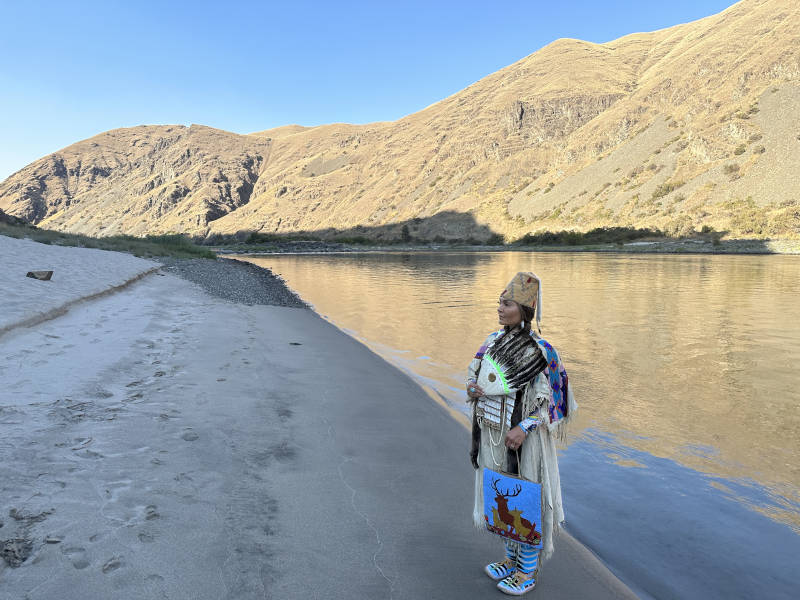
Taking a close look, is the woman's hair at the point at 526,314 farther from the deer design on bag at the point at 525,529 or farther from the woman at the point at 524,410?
the deer design on bag at the point at 525,529

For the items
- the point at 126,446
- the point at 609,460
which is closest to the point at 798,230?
the point at 609,460

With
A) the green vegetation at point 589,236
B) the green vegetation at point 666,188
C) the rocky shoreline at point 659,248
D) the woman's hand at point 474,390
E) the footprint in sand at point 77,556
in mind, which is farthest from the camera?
the green vegetation at point 666,188

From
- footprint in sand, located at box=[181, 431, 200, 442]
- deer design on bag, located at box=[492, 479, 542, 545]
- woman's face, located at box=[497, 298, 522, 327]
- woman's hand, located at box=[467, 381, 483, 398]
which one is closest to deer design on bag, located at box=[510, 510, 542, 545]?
deer design on bag, located at box=[492, 479, 542, 545]

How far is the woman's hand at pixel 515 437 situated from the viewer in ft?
9.60

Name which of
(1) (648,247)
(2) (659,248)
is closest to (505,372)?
(2) (659,248)

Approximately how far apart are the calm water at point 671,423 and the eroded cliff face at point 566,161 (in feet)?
191

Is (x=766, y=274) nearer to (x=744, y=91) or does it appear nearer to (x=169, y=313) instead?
(x=169, y=313)

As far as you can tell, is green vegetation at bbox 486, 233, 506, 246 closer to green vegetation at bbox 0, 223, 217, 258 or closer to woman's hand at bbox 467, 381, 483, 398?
green vegetation at bbox 0, 223, 217, 258

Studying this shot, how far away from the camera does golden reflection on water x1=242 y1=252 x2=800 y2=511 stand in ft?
20.3

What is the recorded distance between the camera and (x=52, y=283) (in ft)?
43.1

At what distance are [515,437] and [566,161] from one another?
117 m

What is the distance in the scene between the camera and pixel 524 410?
3039 mm

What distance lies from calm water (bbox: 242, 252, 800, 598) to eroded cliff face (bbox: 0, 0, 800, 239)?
5826 cm

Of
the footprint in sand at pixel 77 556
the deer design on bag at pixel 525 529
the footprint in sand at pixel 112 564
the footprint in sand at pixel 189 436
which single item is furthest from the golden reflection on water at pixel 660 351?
the footprint in sand at pixel 77 556
